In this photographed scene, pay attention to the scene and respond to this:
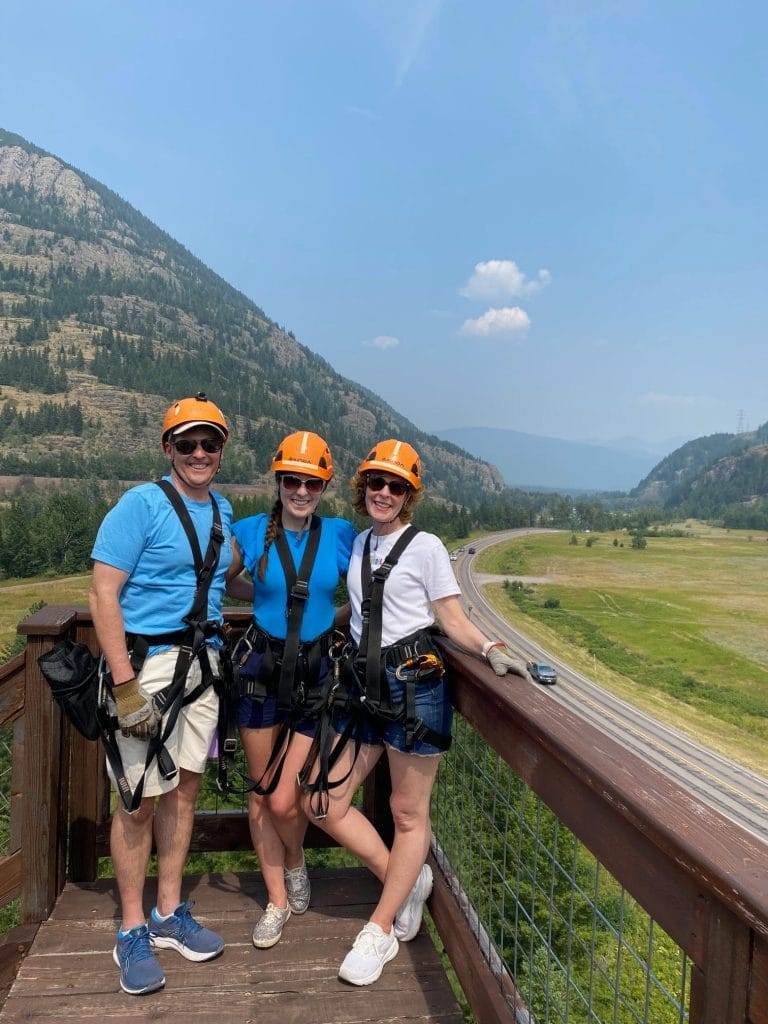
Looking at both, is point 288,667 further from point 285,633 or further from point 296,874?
point 296,874

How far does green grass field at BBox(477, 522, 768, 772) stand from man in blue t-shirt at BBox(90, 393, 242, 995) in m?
60.1

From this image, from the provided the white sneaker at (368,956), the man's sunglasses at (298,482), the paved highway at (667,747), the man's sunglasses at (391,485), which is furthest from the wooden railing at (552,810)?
the paved highway at (667,747)

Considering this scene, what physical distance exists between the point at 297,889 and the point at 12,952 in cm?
133

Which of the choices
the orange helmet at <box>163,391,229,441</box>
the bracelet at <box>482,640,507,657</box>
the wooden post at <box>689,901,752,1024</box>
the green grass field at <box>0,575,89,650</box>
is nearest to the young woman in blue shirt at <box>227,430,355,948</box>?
the orange helmet at <box>163,391,229,441</box>

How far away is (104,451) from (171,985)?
165391mm

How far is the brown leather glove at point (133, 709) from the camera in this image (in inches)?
105

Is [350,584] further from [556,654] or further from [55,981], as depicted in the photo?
[556,654]

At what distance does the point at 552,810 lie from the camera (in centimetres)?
194

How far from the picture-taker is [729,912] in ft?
3.91

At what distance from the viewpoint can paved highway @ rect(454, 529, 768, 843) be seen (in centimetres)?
4291

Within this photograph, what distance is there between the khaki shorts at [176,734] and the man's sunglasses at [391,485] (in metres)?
1.09

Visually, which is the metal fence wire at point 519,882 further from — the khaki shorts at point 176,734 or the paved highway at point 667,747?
the paved highway at point 667,747

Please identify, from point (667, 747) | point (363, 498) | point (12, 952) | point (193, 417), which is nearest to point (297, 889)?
point (12, 952)

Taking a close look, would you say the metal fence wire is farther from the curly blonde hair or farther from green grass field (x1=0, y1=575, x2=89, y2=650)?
green grass field (x1=0, y1=575, x2=89, y2=650)
